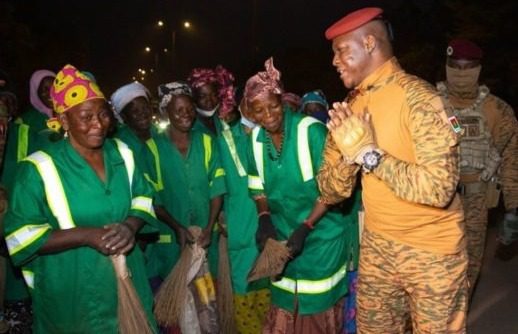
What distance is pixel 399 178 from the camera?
97.3 inches

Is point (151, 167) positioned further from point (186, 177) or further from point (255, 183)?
point (255, 183)

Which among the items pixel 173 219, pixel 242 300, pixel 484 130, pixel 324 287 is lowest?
pixel 242 300

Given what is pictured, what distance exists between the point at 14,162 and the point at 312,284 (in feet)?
8.18

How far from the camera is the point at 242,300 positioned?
4598 millimetres

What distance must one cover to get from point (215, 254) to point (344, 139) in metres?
2.41

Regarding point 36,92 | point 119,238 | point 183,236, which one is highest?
point 36,92

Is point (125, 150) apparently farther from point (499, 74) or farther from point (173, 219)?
point (499, 74)

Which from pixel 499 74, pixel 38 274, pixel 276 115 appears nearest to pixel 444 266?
pixel 276 115

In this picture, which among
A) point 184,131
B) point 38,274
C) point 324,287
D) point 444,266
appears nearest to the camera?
point 444,266

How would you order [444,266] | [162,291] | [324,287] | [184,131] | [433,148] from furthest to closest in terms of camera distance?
[184,131] < [162,291] < [324,287] < [444,266] < [433,148]

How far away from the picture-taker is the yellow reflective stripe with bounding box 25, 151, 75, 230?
2.95m

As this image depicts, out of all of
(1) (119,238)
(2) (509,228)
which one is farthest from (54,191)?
(2) (509,228)

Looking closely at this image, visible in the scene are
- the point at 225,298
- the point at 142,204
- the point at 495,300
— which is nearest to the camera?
the point at 142,204

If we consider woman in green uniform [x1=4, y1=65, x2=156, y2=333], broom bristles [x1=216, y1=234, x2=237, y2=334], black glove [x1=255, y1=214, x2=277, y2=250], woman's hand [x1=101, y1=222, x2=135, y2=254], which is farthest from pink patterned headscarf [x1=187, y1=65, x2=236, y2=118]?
woman's hand [x1=101, y1=222, x2=135, y2=254]
